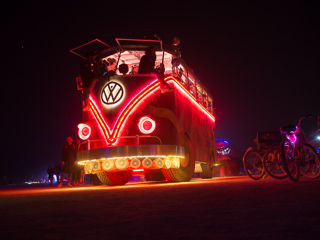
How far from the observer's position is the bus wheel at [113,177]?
8.92 m

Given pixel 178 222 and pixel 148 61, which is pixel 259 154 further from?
pixel 178 222

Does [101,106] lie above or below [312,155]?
above

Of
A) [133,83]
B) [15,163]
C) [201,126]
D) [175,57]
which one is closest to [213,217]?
[133,83]

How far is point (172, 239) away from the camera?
6.13 ft

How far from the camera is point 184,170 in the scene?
29.4ft

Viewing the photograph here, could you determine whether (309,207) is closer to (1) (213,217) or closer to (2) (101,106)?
(1) (213,217)

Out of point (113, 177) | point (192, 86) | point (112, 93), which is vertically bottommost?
point (113, 177)

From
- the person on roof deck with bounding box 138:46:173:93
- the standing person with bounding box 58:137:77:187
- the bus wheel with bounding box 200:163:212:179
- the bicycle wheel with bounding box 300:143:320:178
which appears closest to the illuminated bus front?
the person on roof deck with bounding box 138:46:173:93

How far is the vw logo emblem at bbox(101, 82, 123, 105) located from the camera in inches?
336

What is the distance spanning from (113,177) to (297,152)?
4438mm

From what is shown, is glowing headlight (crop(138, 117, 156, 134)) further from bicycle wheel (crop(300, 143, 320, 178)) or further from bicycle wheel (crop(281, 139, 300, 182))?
bicycle wheel (crop(300, 143, 320, 178))

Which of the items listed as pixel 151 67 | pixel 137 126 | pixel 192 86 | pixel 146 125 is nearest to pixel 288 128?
pixel 146 125

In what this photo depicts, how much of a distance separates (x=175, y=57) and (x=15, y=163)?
5092 centimetres

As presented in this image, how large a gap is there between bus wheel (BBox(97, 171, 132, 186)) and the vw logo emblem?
1819 mm
